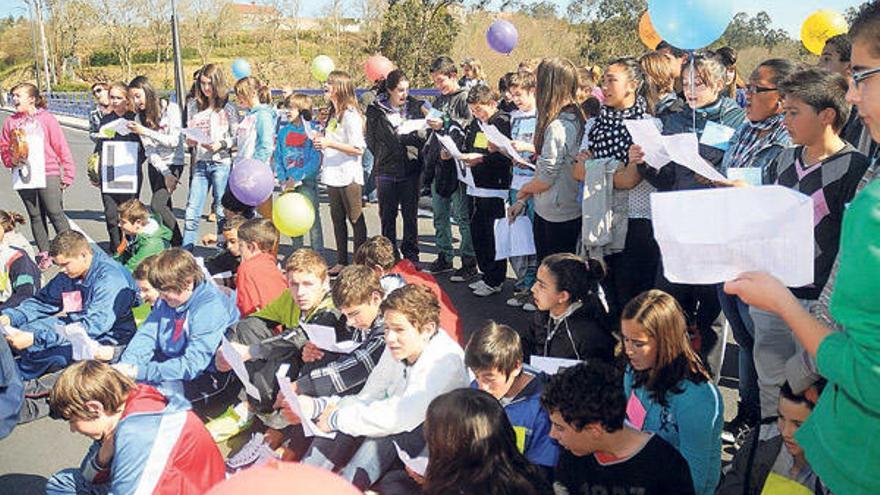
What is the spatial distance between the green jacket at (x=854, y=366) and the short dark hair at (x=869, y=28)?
331mm

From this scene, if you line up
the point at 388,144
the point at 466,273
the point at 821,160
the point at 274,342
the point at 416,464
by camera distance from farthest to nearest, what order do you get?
the point at 466,273, the point at 388,144, the point at 274,342, the point at 821,160, the point at 416,464

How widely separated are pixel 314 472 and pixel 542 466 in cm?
164

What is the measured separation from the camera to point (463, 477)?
205 centimetres

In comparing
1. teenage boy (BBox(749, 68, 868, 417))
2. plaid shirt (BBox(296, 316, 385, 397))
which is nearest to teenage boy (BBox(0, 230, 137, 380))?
plaid shirt (BBox(296, 316, 385, 397))

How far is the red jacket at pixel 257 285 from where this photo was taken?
14.1 feet

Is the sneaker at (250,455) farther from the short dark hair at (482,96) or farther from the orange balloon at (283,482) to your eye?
the short dark hair at (482,96)

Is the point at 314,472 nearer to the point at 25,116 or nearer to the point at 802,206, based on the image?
the point at 802,206

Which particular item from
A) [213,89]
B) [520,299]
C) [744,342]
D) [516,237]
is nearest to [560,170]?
[516,237]

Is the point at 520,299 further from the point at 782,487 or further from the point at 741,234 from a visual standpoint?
the point at 741,234

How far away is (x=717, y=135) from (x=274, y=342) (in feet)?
8.68

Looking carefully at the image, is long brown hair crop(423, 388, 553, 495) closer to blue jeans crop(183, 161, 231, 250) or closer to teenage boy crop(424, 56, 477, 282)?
teenage boy crop(424, 56, 477, 282)

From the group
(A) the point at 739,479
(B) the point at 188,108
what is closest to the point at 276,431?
(A) the point at 739,479

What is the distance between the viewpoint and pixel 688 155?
2.65m

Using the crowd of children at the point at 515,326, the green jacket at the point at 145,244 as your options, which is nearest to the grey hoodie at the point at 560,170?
the crowd of children at the point at 515,326
